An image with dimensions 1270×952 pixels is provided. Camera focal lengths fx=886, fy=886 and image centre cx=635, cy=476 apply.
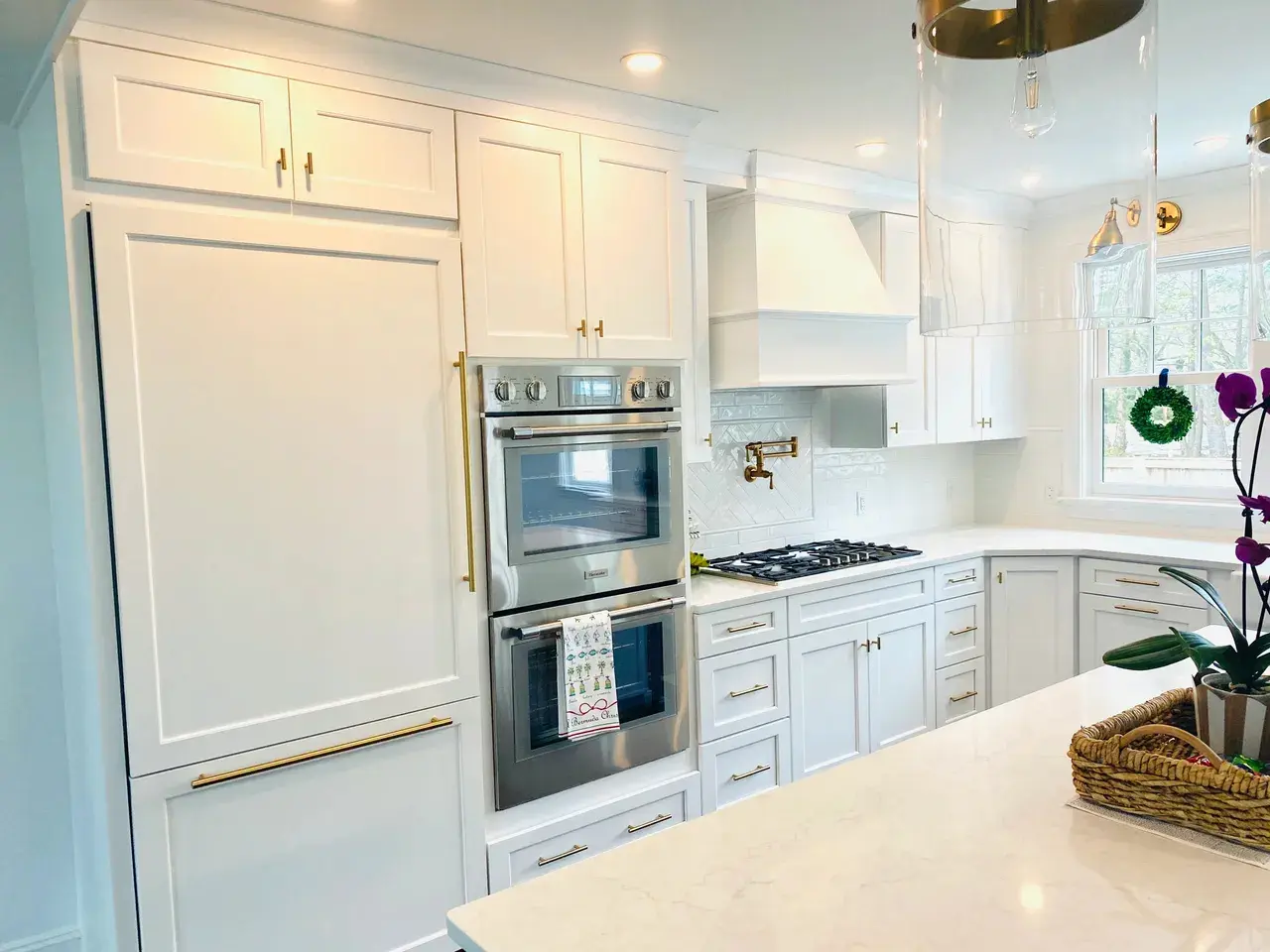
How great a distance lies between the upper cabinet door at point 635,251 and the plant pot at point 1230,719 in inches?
73.0

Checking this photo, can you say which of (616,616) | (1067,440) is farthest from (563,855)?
(1067,440)

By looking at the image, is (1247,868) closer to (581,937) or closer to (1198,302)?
(581,937)

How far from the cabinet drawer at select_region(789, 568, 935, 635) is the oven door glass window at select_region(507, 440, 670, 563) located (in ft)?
2.45

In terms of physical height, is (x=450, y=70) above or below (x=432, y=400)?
above

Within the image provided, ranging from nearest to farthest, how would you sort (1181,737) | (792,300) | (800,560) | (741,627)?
1. (1181,737)
2. (741,627)
3. (792,300)
4. (800,560)

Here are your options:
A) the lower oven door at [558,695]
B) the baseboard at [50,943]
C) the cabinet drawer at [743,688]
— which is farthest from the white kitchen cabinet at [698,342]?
the baseboard at [50,943]

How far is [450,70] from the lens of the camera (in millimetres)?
2430

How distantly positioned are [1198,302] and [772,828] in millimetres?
3924

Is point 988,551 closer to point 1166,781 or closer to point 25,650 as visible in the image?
point 1166,781

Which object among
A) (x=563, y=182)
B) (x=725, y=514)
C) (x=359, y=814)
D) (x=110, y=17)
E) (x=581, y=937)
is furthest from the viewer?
(x=725, y=514)

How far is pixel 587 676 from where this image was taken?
274cm

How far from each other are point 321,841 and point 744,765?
1.54 metres

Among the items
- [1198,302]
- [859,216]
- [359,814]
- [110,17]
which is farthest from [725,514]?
[110,17]

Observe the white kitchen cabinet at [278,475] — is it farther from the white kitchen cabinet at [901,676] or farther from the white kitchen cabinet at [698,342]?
the white kitchen cabinet at [901,676]
